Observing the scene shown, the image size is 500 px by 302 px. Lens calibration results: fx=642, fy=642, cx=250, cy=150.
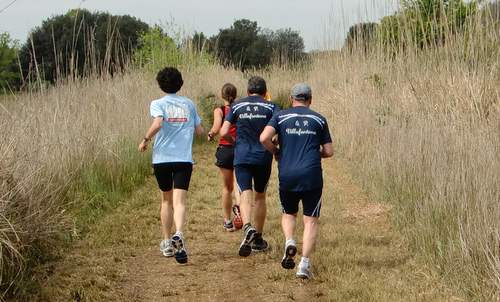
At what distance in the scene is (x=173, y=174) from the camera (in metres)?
6.51

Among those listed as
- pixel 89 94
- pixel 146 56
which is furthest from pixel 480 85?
pixel 146 56

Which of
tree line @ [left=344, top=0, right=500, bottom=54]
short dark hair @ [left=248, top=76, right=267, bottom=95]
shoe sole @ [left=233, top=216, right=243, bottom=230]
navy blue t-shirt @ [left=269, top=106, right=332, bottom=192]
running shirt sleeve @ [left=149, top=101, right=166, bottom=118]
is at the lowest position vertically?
shoe sole @ [left=233, top=216, right=243, bottom=230]

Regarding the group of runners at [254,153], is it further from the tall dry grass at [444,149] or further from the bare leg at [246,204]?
the tall dry grass at [444,149]

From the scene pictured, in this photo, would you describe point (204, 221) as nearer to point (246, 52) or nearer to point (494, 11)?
point (494, 11)

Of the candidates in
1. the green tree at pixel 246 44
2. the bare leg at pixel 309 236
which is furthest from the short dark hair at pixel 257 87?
the green tree at pixel 246 44

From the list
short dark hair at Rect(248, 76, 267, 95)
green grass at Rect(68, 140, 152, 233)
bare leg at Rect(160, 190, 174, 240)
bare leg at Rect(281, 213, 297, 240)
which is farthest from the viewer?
green grass at Rect(68, 140, 152, 233)

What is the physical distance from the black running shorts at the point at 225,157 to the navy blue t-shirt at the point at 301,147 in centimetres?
183

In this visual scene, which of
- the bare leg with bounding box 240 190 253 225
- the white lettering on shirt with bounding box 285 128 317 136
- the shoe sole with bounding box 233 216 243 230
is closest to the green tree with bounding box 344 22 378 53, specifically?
the shoe sole with bounding box 233 216 243 230

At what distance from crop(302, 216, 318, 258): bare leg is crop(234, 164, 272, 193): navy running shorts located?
1.12 meters

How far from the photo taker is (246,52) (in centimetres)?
4772

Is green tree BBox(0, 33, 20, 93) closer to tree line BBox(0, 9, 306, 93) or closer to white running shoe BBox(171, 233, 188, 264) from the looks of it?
tree line BBox(0, 9, 306, 93)

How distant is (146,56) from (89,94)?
35.4 feet

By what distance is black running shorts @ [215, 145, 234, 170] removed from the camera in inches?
299

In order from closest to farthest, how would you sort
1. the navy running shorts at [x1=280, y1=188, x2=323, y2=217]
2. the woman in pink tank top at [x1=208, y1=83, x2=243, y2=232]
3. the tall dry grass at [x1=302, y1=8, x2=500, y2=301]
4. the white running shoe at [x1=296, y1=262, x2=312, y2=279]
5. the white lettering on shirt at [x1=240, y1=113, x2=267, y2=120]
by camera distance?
the tall dry grass at [x1=302, y1=8, x2=500, y2=301] < the white running shoe at [x1=296, y1=262, x2=312, y2=279] < the navy running shorts at [x1=280, y1=188, x2=323, y2=217] < the white lettering on shirt at [x1=240, y1=113, x2=267, y2=120] < the woman in pink tank top at [x1=208, y1=83, x2=243, y2=232]
